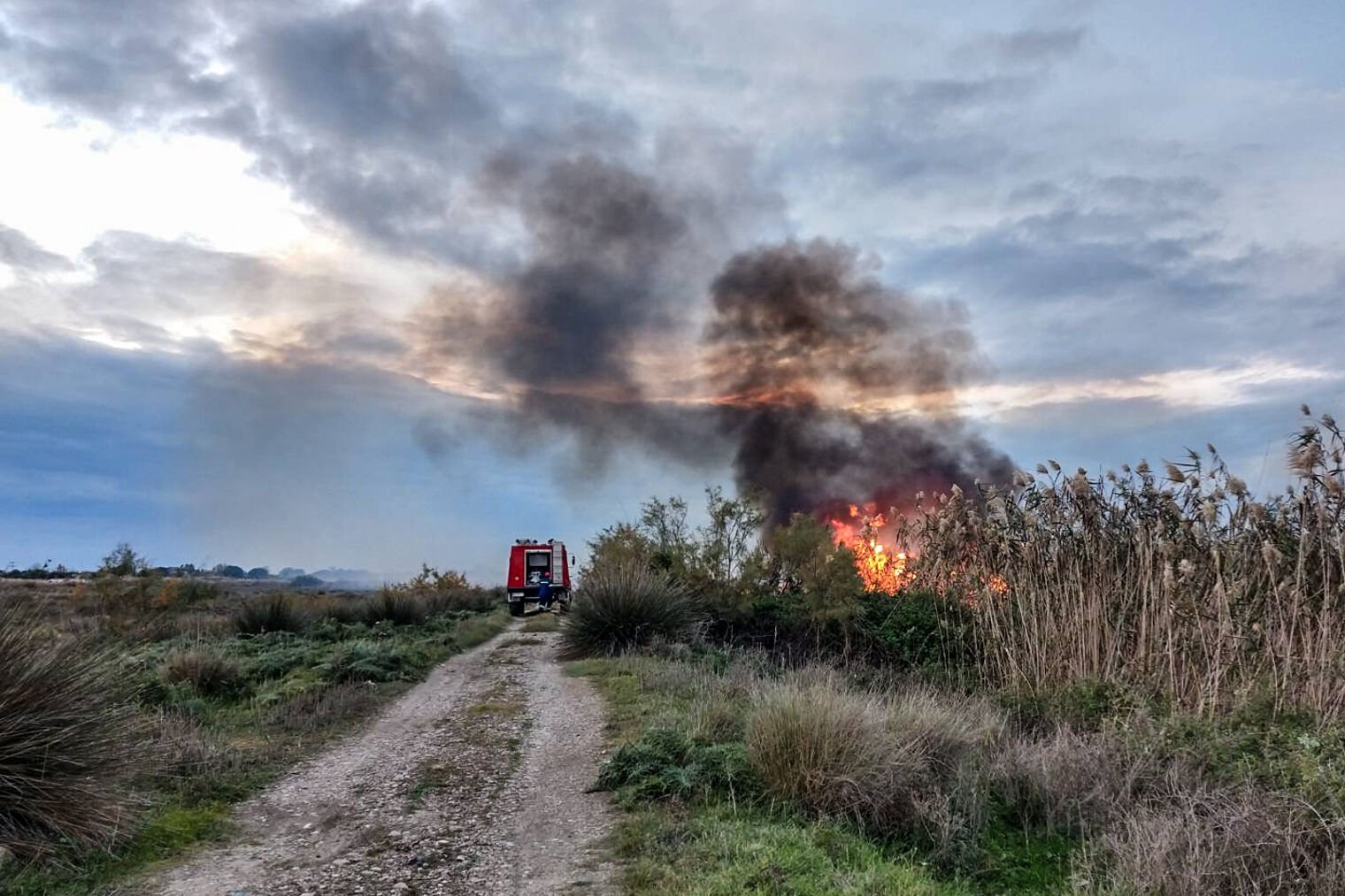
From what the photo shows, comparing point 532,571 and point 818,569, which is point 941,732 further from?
point 532,571

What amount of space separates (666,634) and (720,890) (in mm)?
11282

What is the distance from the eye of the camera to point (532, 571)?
32.9 meters

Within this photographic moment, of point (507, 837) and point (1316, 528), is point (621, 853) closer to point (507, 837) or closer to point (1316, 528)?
point (507, 837)

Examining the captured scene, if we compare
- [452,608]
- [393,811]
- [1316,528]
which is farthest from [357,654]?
[452,608]

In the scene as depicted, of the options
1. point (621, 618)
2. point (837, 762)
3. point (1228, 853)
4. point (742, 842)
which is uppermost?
point (621, 618)

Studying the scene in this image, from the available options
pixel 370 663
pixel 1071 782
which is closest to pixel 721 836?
pixel 1071 782

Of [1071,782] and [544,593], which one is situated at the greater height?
[544,593]

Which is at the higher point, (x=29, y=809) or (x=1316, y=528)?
(x=1316, y=528)

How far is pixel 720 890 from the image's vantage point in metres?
4.62

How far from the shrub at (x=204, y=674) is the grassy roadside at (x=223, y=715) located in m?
0.02

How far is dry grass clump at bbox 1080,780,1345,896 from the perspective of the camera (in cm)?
539

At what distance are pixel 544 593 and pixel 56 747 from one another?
27298 mm

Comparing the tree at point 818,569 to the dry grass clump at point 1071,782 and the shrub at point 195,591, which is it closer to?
the dry grass clump at point 1071,782

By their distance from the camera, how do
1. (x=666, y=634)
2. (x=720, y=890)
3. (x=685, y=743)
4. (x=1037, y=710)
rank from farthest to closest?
(x=666, y=634)
(x=1037, y=710)
(x=685, y=743)
(x=720, y=890)
